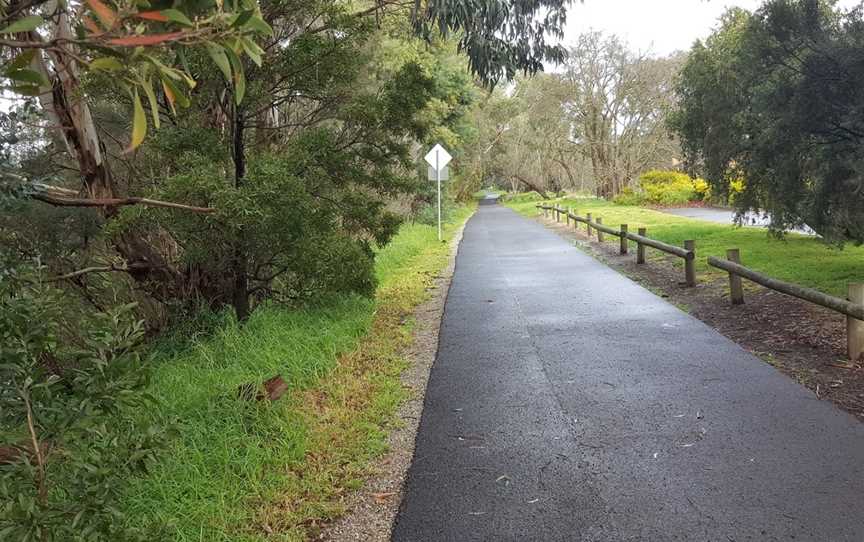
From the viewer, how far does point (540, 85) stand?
129ft

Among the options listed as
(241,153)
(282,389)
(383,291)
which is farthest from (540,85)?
(282,389)

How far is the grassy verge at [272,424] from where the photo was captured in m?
3.29

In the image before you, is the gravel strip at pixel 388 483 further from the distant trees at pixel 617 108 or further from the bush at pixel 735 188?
the distant trees at pixel 617 108

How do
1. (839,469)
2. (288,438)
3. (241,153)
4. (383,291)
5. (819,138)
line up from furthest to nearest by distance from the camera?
(383,291) < (819,138) < (241,153) < (288,438) < (839,469)

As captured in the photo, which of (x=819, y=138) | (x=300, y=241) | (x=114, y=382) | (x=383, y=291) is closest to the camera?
(x=114, y=382)

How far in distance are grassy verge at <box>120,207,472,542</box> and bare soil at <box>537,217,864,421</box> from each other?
354cm

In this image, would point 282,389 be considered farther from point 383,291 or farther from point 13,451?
point 383,291

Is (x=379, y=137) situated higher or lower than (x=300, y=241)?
higher

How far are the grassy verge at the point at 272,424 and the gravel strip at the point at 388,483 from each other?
93 mm

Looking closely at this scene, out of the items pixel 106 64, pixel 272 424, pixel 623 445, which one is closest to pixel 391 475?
pixel 272 424

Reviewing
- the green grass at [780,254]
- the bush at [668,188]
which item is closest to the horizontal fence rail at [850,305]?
the green grass at [780,254]

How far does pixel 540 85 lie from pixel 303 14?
34.6m

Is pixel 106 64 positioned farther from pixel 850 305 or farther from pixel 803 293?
pixel 803 293

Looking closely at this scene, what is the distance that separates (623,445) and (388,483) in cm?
160
